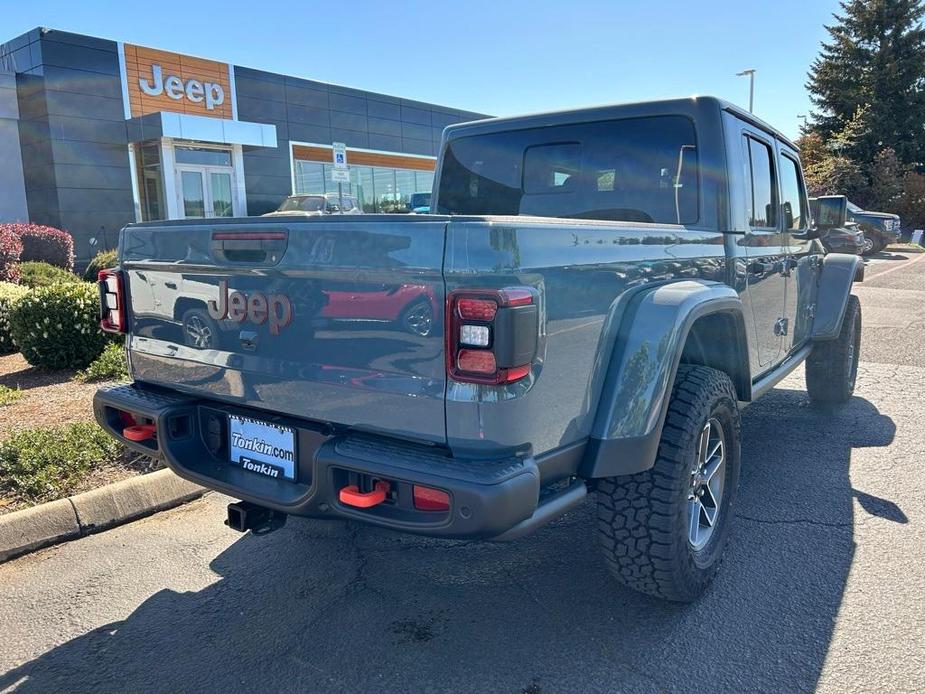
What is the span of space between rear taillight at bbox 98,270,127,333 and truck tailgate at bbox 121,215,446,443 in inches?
8.1

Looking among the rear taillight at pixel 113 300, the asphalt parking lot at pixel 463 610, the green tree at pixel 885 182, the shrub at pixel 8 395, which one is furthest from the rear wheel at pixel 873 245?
the rear taillight at pixel 113 300

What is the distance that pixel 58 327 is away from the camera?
6.30 metres

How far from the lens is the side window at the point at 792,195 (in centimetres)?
456

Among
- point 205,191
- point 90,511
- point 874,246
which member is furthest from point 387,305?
point 874,246

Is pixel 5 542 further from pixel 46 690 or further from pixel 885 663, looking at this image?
pixel 885 663

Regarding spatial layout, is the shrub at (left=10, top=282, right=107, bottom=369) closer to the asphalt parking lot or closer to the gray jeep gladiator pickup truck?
the asphalt parking lot

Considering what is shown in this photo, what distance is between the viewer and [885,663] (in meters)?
2.53

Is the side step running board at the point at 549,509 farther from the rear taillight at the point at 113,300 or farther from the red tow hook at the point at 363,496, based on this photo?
the rear taillight at the point at 113,300

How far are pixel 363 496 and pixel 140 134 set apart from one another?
21151 mm

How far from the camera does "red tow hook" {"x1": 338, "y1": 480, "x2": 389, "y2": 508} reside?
87.9 inches

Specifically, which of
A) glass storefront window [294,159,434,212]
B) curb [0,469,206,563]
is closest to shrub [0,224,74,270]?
curb [0,469,206,563]

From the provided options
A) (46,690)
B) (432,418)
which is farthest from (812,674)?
(46,690)

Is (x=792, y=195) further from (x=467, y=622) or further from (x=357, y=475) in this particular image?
(x=357, y=475)

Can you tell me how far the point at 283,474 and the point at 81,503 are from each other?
1.81 m
